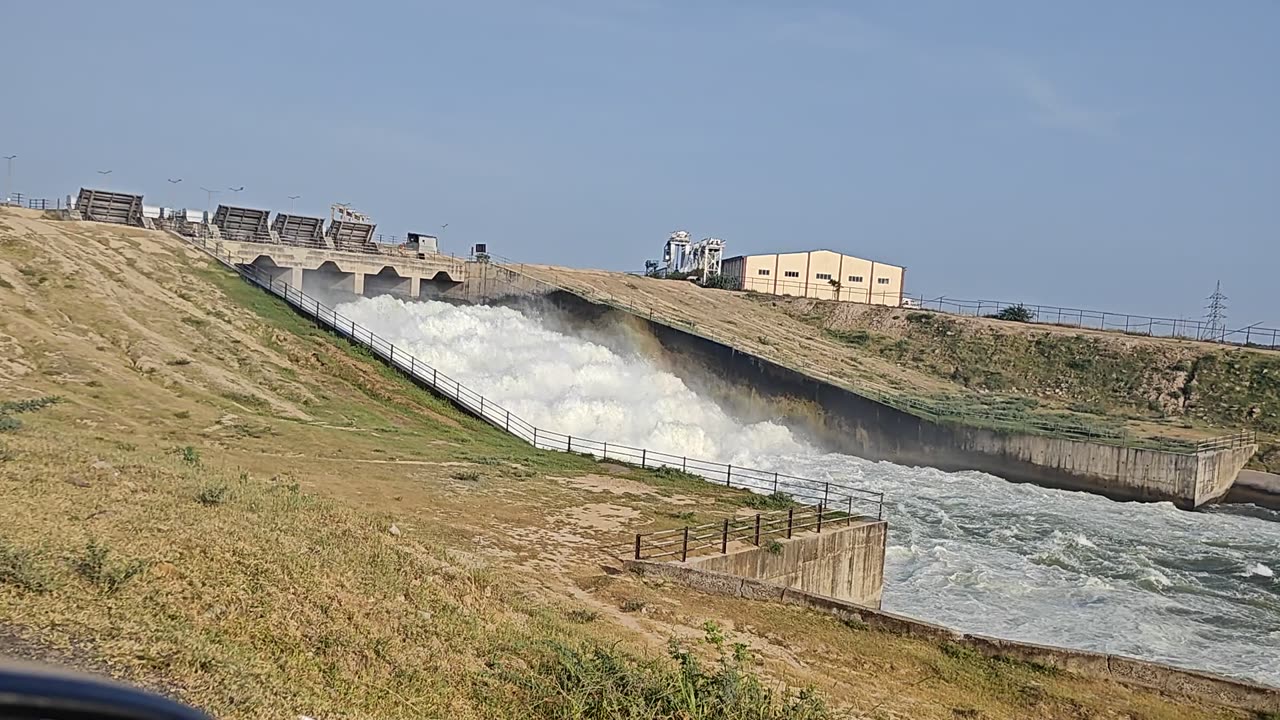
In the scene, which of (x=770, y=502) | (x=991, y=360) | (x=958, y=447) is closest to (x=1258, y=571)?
(x=770, y=502)

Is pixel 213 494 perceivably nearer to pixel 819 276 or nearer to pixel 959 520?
pixel 959 520

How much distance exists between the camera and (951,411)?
45.0 m

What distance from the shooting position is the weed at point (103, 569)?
29.7 feet

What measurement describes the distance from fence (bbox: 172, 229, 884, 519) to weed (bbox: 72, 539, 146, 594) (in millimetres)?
21779

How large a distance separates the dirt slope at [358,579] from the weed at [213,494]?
41 mm

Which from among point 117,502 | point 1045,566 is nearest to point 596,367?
point 1045,566

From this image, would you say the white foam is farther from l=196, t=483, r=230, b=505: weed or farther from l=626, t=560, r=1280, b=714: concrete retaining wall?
l=196, t=483, r=230, b=505: weed

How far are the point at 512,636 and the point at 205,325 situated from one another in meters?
29.1

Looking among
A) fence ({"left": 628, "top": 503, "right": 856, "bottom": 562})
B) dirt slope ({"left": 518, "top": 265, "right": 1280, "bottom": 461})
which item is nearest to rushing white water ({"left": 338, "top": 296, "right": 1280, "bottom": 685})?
fence ({"left": 628, "top": 503, "right": 856, "bottom": 562})

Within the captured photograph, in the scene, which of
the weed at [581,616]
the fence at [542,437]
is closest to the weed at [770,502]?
the fence at [542,437]

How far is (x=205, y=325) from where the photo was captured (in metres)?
36.4

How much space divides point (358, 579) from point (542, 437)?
80.1 feet

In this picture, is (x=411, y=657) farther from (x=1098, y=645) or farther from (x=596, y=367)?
(x=596, y=367)

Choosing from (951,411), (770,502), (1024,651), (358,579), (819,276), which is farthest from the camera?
(819,276)
